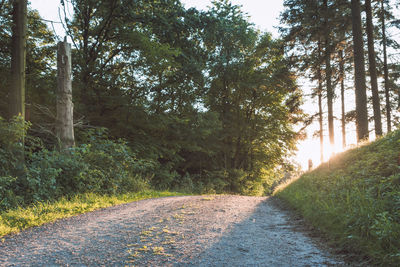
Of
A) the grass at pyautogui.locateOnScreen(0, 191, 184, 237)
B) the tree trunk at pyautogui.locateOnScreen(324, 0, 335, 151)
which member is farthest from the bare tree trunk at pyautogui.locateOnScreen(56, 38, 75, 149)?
the tree trunk at pyautogui.locateOnScreen(324, 0, 335, 151)

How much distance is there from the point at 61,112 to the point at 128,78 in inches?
247

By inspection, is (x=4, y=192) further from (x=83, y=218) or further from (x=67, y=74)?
(x=67, y=74)

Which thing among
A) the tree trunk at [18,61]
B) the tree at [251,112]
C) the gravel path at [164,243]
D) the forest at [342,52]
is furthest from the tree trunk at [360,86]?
the tree trunk at [18,61]

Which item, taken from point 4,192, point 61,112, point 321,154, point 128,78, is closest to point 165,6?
point 128,78

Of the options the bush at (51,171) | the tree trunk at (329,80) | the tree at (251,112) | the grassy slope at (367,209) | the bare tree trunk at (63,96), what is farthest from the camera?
the tree at (251,112)

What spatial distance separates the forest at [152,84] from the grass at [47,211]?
1.71 feet

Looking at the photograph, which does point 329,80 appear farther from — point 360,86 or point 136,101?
point 136,101

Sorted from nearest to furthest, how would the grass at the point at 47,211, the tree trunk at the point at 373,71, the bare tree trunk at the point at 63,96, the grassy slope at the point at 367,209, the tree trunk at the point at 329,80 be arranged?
the grassy slope at the point at 367,209 < the grass at the point at 47,211 < the bare tree trunk at the point at 63,96 < the tree trunk at the point at 373,71 < the tree trunk at the point at 329,80

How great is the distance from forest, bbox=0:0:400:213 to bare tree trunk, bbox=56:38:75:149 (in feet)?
0.88

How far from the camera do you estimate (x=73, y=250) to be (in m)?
3.61

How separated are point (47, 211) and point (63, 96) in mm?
4486

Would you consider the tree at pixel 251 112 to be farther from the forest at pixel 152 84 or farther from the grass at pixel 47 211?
the grass at pixel 47 211

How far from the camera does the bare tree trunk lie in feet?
29.4

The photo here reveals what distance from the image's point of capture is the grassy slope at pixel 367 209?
3205mm
